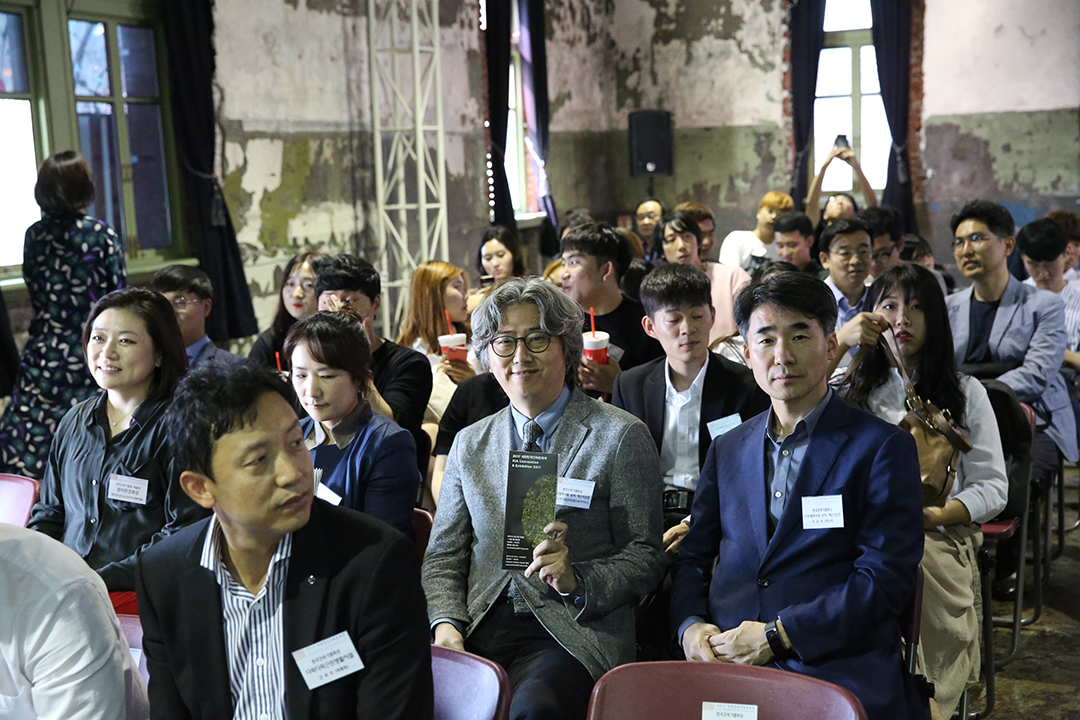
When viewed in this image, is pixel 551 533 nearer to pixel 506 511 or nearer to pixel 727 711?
pixel 506 511

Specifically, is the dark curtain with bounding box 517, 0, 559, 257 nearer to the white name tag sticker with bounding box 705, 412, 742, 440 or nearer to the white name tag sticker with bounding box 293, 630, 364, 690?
the white name tag sticker with bounding box 705, 412, 742, 440

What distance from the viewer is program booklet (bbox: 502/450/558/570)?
1.93m

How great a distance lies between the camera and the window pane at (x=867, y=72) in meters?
10.5

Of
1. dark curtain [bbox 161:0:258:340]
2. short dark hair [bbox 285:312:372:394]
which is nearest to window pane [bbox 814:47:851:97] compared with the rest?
dark curtain [bbox 161:0:258:340]

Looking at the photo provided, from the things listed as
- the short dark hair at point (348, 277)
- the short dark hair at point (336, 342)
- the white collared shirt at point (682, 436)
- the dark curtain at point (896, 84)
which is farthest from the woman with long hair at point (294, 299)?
the dark curtain at point (896, 84)

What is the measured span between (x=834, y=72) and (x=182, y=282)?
8.62 m

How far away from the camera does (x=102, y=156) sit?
5.92 m

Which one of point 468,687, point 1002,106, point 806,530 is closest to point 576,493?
point 806,530

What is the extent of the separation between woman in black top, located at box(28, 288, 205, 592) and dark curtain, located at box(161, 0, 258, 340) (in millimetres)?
3555

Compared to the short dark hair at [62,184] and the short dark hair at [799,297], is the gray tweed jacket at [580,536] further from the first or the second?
the short dark hair at [62,184]

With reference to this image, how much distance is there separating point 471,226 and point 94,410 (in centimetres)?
658

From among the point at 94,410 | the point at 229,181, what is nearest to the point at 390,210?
the point at 229,181

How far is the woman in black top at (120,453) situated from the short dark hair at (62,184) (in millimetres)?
2154

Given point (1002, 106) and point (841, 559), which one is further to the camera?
point (1002, 106)
